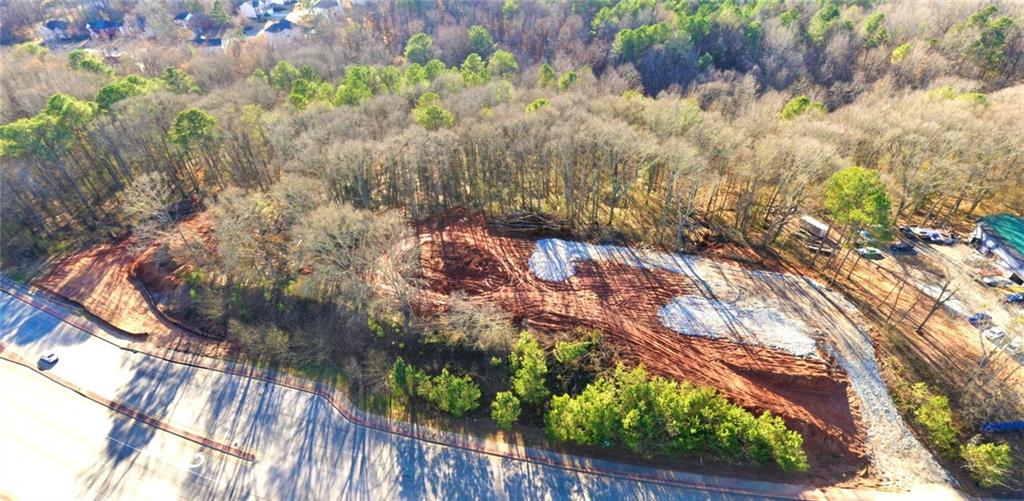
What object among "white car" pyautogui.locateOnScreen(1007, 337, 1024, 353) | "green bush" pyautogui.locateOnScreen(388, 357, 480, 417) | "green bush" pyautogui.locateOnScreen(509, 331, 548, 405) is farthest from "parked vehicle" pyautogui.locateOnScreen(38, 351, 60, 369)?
"white car" pyautogui.locateOnScreen(1007, 337, 1024, 353)

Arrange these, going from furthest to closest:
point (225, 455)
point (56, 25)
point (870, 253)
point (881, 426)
→ point (56, 25) < point (870, 253) < point (881, 426) < point (225, 455)

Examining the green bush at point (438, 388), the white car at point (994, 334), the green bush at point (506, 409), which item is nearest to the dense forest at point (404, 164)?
the green bush at point (438, 388)

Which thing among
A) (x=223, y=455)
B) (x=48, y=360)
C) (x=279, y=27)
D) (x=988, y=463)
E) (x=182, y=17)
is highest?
(x=182, y=17)

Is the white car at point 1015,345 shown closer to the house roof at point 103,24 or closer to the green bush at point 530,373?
the green bush at point 530,373

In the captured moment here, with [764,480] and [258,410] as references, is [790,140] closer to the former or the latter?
[764,480]

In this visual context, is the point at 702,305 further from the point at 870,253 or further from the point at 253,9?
the point at 253,9

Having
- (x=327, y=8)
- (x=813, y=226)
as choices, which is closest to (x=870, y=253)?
(x=813, y=226)
